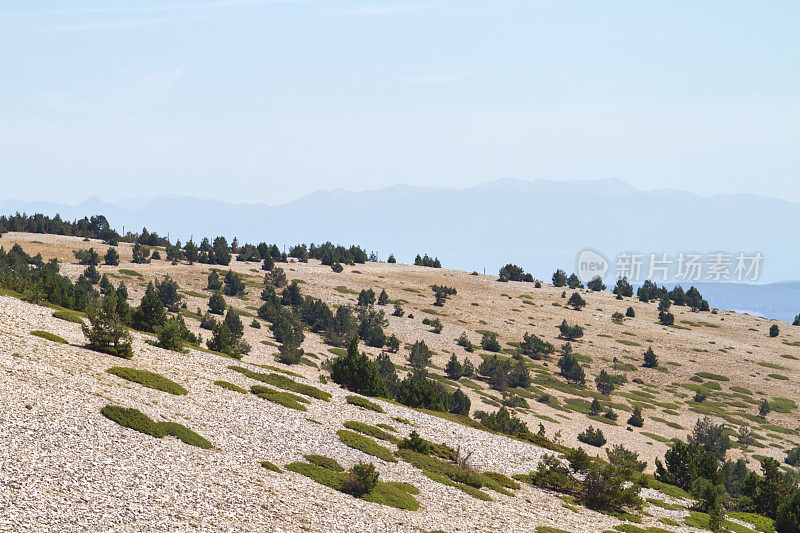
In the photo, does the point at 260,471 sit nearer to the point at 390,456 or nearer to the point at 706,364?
the point at 390,456

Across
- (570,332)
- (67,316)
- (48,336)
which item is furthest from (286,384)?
(570,332)

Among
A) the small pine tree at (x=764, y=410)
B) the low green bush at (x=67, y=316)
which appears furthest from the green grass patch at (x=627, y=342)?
the low green bush at (x=67, y=316)

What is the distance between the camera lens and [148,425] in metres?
24.4

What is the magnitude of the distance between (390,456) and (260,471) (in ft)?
30.2

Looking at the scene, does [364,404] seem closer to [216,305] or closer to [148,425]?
[148,425]

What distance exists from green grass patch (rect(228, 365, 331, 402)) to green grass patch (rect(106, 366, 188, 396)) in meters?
8.15

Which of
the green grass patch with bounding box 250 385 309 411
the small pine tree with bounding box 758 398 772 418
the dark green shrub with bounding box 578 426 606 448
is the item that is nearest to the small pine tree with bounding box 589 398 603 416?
the dark green shrub with bounding box 578 426 606 448

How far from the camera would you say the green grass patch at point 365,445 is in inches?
1220

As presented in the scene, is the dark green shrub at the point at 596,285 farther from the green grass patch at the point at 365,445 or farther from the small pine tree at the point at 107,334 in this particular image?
the small pine tree at the point at 107,334

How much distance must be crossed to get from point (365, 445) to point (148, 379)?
37.8 ft

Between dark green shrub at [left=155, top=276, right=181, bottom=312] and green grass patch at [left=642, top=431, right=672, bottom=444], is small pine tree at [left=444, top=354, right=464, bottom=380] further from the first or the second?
dark green shrub at [left=155, top=276, right=181, bottom=312]

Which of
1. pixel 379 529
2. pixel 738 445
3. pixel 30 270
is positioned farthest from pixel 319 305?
pixel 379 529

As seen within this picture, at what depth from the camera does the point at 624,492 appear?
1300 inches

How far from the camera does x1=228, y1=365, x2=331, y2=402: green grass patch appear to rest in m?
39.5
